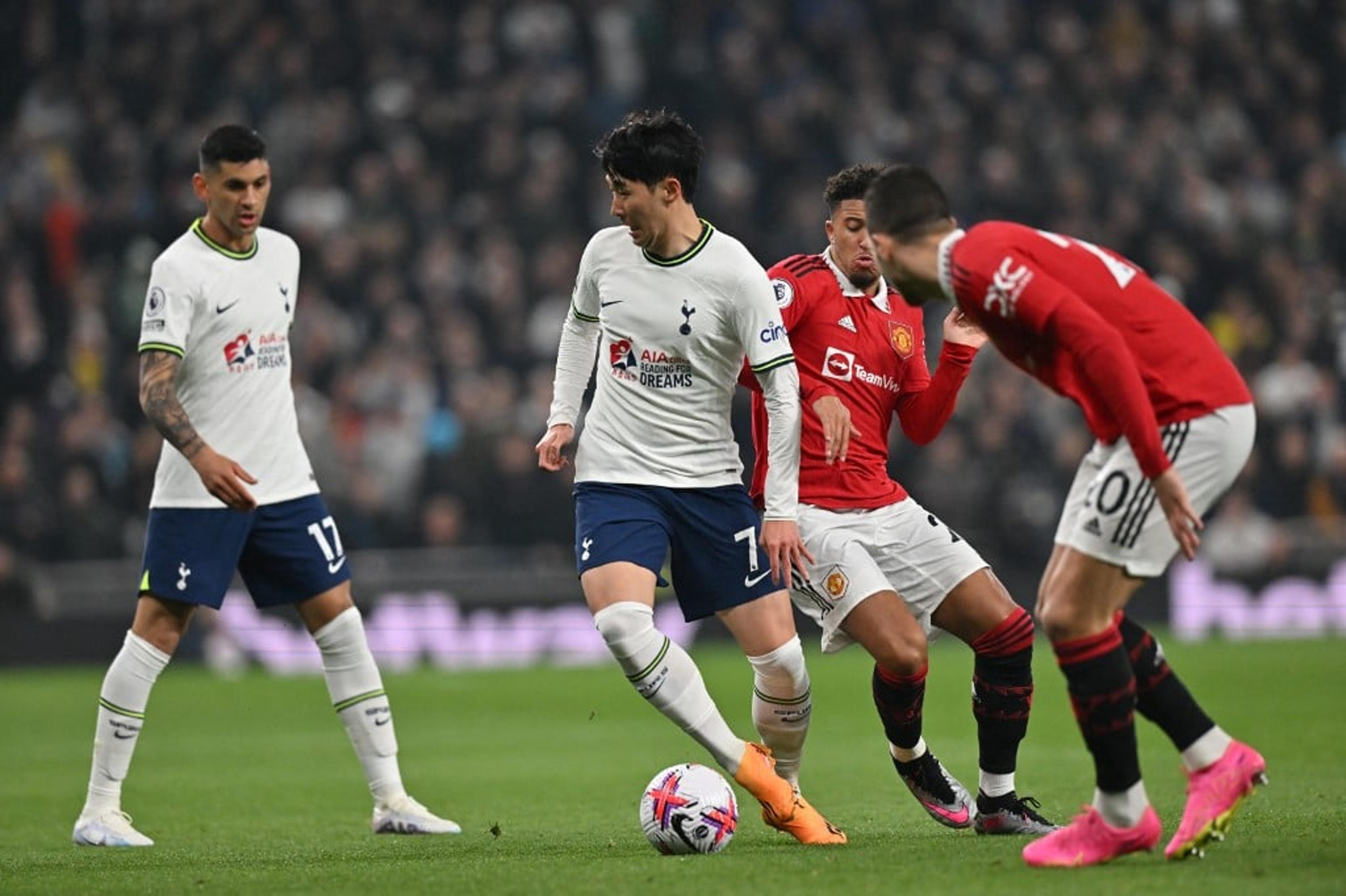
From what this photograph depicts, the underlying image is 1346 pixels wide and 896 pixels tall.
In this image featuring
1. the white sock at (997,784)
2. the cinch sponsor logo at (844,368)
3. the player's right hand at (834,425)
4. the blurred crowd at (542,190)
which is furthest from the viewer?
the blurred crowd at (542,190)

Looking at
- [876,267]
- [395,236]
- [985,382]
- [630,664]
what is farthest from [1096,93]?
[630,664]

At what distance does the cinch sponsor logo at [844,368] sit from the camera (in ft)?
24.6

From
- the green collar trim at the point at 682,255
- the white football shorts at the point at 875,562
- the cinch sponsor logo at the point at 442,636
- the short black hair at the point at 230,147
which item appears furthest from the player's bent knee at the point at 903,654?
the cinch sponsor logo at the point at 442,636

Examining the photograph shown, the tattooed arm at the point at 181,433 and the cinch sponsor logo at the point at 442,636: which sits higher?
the tattooed arm at the point at 181,433

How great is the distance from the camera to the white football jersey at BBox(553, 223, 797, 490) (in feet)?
22.6

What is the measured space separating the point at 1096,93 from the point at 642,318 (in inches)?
623

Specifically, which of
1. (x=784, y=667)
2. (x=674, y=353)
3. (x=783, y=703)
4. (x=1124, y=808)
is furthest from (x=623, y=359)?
(x=1124, y=808)

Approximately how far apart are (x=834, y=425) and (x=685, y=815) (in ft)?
4.71

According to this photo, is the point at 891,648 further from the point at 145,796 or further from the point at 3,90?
the point at 3,90

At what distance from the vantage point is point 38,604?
1688 centimetres

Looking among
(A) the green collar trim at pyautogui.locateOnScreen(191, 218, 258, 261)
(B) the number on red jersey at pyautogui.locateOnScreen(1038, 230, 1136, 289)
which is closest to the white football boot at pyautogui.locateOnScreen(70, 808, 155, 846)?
(A) the green collar trim at pyautogui.locateOnScreen(191, 218, 258, 261)

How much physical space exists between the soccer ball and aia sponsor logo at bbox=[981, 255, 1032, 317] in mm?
1978

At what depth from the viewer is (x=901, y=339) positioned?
7.61 metres

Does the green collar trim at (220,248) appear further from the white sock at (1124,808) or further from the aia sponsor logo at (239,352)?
the white sock at (1124,808)
